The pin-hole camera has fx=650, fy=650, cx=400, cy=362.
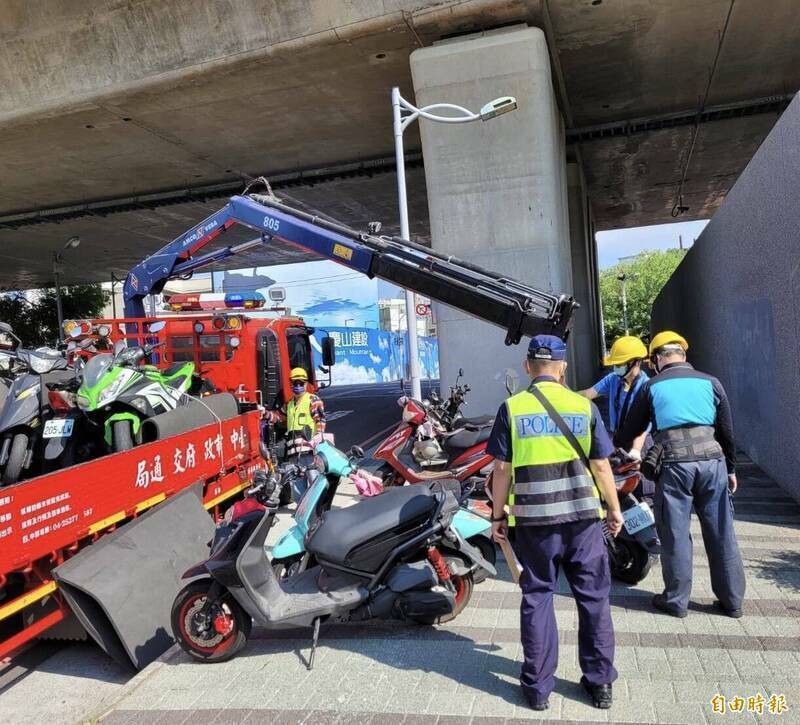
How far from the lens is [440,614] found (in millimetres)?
4020

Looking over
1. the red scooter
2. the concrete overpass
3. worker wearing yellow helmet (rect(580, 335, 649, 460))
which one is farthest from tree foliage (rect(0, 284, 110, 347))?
worker wearing yellow helmet (rect(580, 335, 649, 460))

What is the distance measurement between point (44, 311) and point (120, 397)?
30335mm

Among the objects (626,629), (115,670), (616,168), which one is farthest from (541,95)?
(616,168)

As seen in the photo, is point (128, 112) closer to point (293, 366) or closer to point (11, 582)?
point (293, 366)

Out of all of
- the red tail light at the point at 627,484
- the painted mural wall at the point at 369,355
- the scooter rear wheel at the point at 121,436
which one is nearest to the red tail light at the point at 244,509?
the scooter rear wheel at the point at 121,436

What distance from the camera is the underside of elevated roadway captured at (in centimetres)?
1080

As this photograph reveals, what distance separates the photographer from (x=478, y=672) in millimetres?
3613

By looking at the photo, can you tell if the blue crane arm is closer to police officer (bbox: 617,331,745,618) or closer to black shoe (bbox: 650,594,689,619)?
police officer (bbox: 617,331,745,618)

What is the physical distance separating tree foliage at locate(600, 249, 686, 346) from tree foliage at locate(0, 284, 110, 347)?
33.9 metres

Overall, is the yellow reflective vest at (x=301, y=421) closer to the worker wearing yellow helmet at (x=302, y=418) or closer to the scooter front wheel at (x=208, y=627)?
the worker wearing yellow helmet at (x=302, y=418)

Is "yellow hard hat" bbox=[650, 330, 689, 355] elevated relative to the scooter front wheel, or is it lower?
elevated

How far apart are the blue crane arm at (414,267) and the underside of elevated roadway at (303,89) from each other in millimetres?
4448

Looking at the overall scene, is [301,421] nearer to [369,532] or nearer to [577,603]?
[369,532]

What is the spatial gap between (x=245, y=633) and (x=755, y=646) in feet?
9.80
